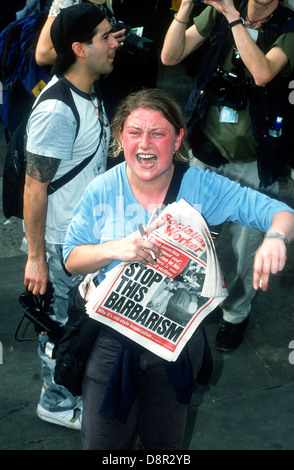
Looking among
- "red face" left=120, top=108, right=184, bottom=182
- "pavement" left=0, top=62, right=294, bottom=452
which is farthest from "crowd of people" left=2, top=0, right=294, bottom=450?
"pavement" left=0, top=62, right=294, bottom=452

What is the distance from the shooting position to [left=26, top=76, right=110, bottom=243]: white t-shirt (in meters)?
2.73

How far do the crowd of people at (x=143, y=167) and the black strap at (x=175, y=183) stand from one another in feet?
0.08

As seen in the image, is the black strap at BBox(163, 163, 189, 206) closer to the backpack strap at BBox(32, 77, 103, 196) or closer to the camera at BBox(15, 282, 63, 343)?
the backpack strap at BBox(32, 77, 103, 196)

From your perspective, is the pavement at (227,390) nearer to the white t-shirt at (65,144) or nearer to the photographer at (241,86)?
the photographer at (241,86)

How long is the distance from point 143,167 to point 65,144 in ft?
1.86

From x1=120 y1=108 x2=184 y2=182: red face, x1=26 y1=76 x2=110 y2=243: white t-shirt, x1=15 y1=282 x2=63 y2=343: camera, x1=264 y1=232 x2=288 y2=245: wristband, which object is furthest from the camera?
x1=15 y1=282 x2=63 y2=343: camera

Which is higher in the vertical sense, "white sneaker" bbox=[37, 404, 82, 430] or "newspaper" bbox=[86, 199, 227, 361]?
"newspaper" bbox=[86, 199, 227, 361]

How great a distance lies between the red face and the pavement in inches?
73.9

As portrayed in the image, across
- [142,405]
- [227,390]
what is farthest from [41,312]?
[227,390]

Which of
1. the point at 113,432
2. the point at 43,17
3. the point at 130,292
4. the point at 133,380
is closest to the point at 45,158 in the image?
the point at 130,292

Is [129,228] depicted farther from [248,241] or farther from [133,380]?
[248,241]

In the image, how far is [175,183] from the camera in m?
2.42

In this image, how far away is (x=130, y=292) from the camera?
227cm

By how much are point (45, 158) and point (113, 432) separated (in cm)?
130
